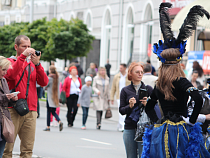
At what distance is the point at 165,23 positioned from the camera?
4898 millimetres

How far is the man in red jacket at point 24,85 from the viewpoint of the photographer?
5.59m

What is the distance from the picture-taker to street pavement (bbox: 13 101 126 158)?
327 inches

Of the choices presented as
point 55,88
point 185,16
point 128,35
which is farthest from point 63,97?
point 128,35

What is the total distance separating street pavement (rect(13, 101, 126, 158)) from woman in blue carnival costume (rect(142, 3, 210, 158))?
3747 millimetres

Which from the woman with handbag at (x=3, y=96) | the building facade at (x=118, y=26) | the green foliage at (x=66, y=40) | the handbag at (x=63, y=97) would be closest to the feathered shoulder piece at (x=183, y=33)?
the woman with handbag at (x=3, y=96)

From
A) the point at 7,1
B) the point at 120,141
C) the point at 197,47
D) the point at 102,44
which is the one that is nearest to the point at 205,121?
the point at 120,141

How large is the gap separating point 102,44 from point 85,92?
14155 millimetres

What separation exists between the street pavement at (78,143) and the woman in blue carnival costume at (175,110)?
375 cm

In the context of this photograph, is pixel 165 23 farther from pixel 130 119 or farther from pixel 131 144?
pixel 131 144

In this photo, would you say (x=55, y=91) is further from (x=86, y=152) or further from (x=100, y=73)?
(x=86, y=152)

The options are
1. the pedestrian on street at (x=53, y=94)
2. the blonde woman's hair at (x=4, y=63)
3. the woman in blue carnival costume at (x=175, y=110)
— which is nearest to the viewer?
the woman in blue carnival costume at (x=175, y=110)

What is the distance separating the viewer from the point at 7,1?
42062 millimetres

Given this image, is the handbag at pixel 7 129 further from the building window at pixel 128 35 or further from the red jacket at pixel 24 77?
the building window at pixel 128 35

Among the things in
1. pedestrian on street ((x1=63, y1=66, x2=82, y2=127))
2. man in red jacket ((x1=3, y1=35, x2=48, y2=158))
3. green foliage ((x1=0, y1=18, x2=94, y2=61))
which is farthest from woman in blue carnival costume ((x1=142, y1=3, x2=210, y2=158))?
green foliage ((x1=0, y1=18, x2=94, y2=61))
